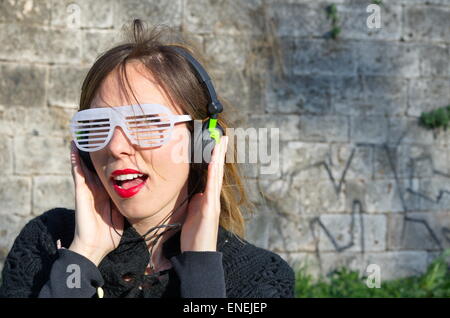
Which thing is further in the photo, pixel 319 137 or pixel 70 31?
pixel 319 137

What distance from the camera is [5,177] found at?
444 cm

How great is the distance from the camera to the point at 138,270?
75.9 inches

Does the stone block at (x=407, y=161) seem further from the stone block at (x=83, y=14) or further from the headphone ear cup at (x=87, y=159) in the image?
the headphone ear cup at (x=87, y=159)

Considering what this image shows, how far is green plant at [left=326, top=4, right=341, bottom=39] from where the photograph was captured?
190 inches

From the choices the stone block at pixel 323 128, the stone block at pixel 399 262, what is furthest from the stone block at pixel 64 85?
the stone block at pixel 399 262

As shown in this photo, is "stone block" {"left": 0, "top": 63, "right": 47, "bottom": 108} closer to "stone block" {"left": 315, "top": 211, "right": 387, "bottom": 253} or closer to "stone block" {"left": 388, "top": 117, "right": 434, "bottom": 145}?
"stone block" {"left": 315, "top": 211, "right": 387, "bottom": 253}

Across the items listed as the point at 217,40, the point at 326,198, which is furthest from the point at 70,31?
the point at 326,198

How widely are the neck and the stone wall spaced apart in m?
2.62

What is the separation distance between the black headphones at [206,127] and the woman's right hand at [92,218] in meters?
0.37

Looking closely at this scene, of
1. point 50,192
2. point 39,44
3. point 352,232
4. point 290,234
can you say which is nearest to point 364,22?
point 352,232

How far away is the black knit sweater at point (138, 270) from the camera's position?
5.87 feet
